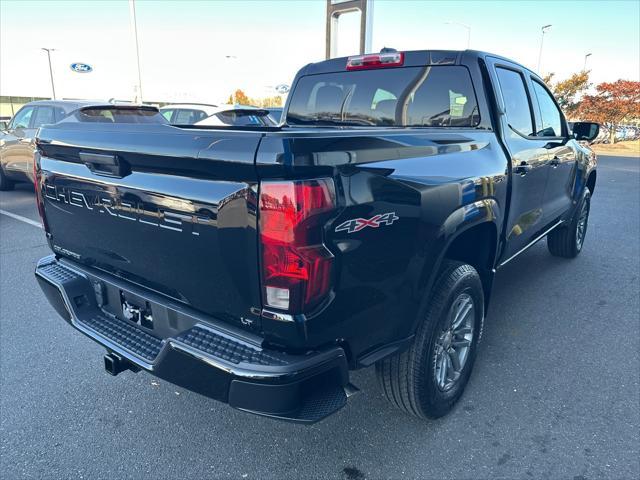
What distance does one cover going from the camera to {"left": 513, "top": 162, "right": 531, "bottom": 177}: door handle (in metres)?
3.11

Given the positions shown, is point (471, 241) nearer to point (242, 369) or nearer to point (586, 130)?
point (242, 369)

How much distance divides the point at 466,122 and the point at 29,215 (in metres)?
7.21

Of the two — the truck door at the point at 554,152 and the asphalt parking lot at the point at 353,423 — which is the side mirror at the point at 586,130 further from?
the asphalt parking lot at the point at 353,423

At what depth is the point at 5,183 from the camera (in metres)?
9.78

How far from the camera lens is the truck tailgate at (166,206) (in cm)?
172

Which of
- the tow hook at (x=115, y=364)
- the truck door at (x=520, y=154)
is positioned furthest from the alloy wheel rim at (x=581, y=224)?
the tow hook at (x=115, y=364)

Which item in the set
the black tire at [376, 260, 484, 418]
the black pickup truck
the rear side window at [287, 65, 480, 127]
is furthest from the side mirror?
the black tire at [376, 260, 484, 418]

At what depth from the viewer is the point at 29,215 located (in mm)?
7609

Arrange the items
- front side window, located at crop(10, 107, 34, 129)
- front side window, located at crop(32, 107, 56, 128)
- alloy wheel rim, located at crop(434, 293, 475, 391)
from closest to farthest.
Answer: alloy wheel rim, located at crop(434, 293, 475, 391)
front side window, located at crop(32, 107, 56, 128)
front side window, located at crop(10, 107, 34, 129)

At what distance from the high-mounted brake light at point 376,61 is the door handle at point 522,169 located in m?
1.07

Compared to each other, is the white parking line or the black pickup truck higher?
the black pickup truck

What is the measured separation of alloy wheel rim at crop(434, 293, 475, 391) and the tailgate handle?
173 centimetres

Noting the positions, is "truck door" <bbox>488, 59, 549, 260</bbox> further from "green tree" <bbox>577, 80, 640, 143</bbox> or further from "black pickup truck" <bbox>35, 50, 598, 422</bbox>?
"green tree" <bbox>577, 80, 640, 143</bbox>

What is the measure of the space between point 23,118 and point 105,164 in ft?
A: 27.5
